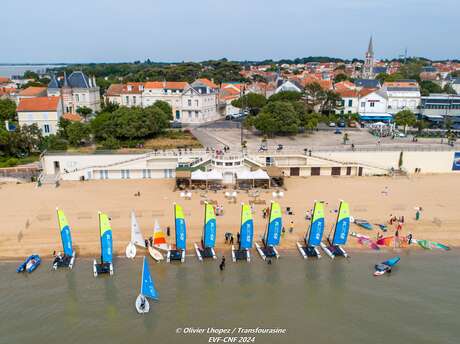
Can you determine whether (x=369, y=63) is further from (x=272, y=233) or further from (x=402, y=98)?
(x=272, y=233)

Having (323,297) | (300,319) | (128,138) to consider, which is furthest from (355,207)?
(128,138)

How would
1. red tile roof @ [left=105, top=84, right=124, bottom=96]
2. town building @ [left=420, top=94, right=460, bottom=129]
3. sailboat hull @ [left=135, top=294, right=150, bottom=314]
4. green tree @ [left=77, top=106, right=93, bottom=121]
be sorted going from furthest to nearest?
1. red tile roof @ [left=105, top=84, right=124, bottom=96]
2. town building @ [left=420, top=94, right=460, bottom=129]
3. green tree @ [left=77, top=106, right=93, bottom=121]
4. sailboat hull @ [left=135, top=294, right=150, bottom=314]

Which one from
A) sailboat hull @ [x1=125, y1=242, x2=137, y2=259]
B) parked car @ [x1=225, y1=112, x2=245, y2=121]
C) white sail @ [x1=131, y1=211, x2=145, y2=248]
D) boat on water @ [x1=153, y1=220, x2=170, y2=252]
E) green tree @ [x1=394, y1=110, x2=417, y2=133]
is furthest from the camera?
parked car @ [x1=225, y1=112, x2=245, y2=121]

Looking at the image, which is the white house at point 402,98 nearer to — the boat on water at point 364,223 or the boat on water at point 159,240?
the boat on water at point 364,223

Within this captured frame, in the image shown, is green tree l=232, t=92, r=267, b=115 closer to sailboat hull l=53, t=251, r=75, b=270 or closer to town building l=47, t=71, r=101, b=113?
town building l=47, t=71, r=101, b=113

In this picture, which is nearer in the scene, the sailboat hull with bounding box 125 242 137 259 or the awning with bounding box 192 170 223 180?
the sailboat hull with bounding box 125 242 137 259

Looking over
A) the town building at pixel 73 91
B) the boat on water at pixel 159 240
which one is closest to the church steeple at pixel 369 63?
the town building at pixel 73 91

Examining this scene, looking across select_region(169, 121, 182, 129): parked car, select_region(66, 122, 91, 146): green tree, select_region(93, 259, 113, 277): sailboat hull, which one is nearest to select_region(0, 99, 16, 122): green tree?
select_region(66, 122, 91, 146): green tree
